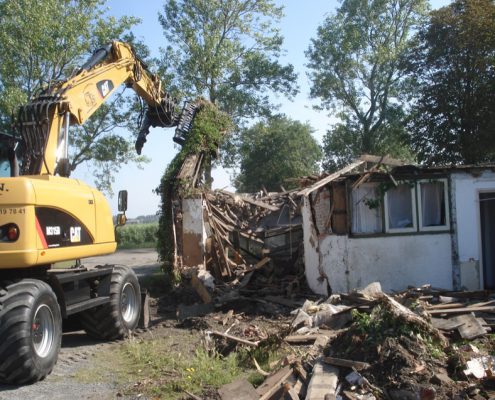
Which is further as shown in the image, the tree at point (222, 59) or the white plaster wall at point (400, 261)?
the tree at point (222, 59)

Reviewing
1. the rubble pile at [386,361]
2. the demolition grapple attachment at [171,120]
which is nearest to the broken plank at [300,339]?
the rubble pile at [386,361]

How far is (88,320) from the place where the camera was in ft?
32.8

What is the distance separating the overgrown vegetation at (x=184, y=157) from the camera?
621 inches

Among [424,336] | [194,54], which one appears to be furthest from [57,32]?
[424,336]

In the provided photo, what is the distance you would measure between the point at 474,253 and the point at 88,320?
918 cm

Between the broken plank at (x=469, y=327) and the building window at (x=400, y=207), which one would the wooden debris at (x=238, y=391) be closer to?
the broken plank at (x=469, y=327)

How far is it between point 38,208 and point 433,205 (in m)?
9.66

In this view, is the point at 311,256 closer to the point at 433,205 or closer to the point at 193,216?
the point at 433,205

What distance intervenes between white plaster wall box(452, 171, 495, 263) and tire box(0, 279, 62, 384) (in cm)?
981

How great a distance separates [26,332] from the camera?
6.93 metres

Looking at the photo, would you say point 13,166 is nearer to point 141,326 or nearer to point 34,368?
point 34,368

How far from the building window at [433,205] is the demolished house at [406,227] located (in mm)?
24

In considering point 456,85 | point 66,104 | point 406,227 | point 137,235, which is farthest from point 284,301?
point 137,235

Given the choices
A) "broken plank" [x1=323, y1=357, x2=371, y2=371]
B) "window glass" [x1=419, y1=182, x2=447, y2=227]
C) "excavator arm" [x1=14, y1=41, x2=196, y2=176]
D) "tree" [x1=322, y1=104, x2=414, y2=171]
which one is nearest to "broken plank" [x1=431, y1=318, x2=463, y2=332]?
"broken plank" [x1=323, y1=357, x2=371, y2=371]
